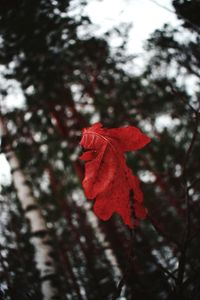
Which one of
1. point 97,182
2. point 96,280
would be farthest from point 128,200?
point 96,280

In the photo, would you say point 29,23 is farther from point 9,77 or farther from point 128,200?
point 128,200

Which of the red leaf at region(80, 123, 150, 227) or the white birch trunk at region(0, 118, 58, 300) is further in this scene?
the white birch trunk at region(0, 118, 58, 300)

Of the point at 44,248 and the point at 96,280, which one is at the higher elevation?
the point at 44,248

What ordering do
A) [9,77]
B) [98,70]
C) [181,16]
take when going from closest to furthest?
[181,16]
[9,77]
[98,70]

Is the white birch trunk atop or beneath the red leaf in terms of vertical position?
Answer: beneath
